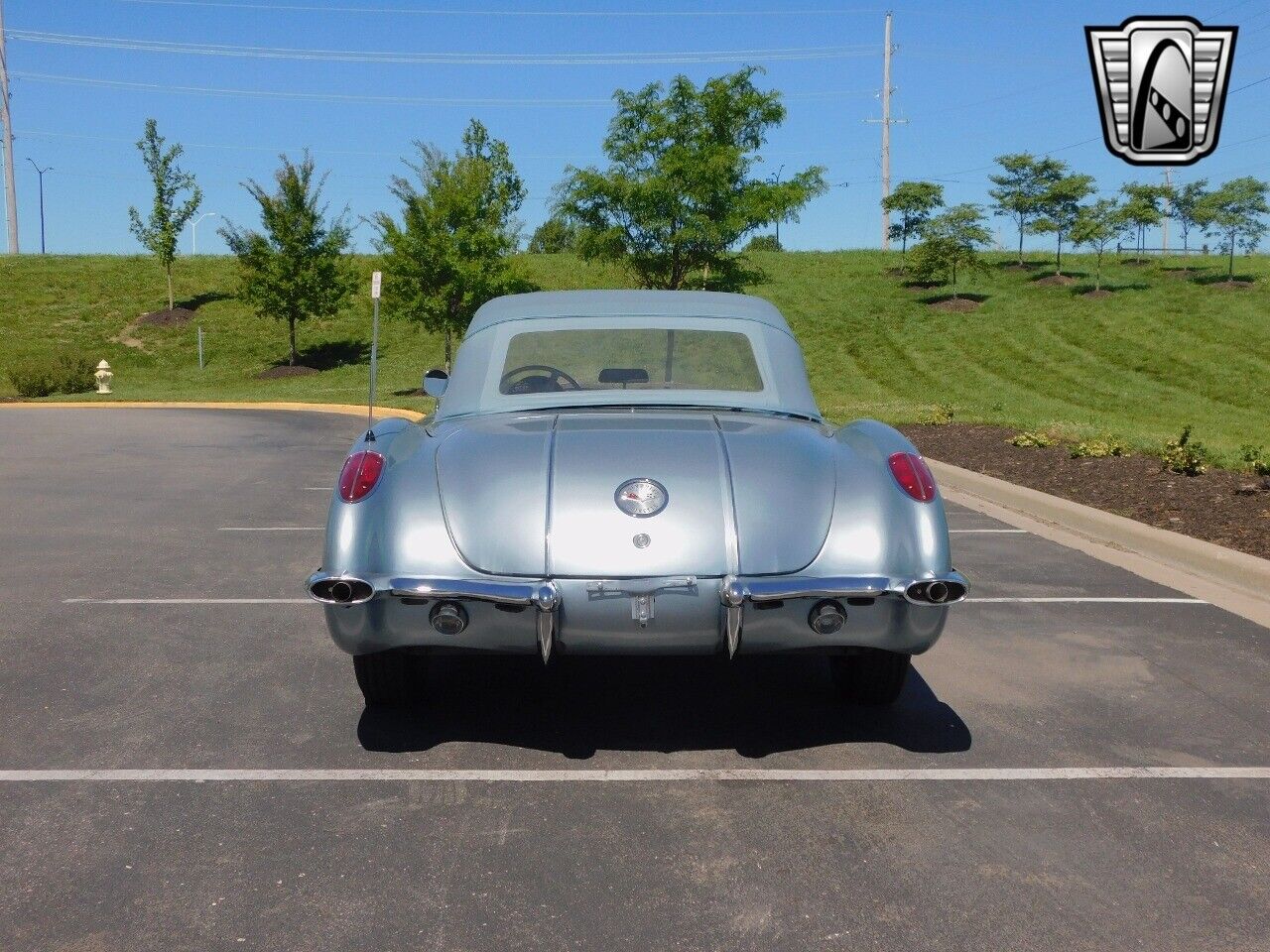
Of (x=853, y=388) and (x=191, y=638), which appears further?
(x=853, y=388)

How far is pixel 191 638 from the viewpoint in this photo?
6367 mm

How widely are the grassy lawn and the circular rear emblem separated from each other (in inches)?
561

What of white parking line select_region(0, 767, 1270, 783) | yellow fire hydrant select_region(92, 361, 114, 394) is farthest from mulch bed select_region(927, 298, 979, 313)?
white parking line select_region(0, 767, 1270, 783)

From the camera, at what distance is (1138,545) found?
9.08 m

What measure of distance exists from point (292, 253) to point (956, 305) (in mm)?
24974

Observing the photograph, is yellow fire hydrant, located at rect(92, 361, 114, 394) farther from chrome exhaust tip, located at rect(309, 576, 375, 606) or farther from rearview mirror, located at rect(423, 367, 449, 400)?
chrome exhaust tip, located at rect(309, 576, 375, 606)

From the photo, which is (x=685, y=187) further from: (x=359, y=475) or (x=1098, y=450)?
(x=359, y=475)

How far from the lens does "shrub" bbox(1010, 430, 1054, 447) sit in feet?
47.9

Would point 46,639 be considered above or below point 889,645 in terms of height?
below

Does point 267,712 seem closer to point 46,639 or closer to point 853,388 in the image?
point 46,639

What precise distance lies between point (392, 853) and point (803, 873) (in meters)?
1.22

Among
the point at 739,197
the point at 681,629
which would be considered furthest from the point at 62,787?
the point at 739,197

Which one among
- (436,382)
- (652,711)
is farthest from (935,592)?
(436,382)

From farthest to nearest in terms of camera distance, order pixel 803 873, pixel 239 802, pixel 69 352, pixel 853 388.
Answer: pixel 69 352
pixel 853 388
pixel 239 802
pixel 803 873
